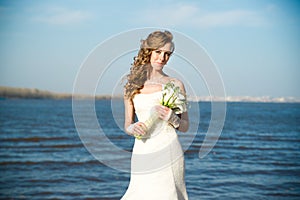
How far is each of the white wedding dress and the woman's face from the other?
0.27 metres

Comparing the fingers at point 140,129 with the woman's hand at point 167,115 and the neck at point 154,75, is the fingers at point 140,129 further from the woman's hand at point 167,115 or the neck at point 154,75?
the neck at point 154,75

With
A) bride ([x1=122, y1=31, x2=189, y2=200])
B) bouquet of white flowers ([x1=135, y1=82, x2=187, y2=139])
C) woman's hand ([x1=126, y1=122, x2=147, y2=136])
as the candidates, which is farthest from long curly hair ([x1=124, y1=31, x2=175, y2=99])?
woman's hand ([x1=126, y1=122, x2=147, y2=136])

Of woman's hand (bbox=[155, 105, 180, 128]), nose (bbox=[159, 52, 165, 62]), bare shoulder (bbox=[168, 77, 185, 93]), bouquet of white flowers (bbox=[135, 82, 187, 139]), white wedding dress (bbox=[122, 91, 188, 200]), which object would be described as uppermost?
nose (bbox=[159, 52, 165, 62])

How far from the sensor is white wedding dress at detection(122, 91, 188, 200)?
4145mm

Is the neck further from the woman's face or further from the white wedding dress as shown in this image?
the white wedding dress

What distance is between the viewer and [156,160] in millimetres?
4203

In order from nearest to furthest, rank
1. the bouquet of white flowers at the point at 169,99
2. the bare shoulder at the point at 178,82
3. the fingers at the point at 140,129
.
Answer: the fingers at the point at 140,129, the bouquet of white flowers at the point at 169,99, the bare shoulder at the point at 178,82

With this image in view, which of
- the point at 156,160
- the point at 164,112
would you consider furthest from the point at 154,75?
the point at 156,160

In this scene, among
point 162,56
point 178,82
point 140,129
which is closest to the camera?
point 140,129

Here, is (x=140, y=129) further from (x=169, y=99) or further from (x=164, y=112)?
(x=169, y=99)

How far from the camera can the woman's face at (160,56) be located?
13.2 ft

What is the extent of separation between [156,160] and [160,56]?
3.38 ft

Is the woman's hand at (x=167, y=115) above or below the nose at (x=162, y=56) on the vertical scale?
below

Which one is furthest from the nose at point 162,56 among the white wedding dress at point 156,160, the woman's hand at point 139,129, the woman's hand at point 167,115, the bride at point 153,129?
the woman's hand at point 139,129
